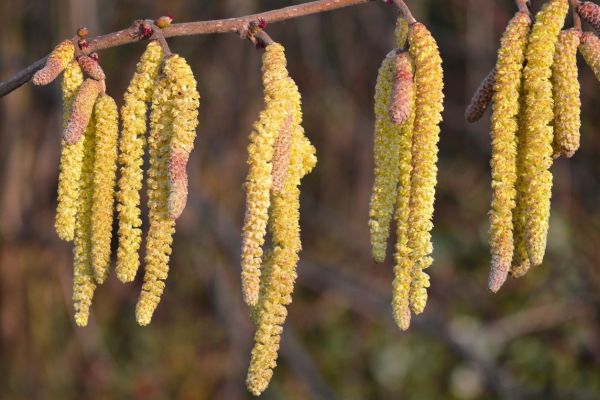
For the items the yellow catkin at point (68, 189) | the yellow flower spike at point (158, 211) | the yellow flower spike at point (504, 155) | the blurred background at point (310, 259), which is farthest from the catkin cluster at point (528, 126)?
the blurred background at point (310, 259)

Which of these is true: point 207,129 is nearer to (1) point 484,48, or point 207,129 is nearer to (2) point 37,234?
(2) point 37,234

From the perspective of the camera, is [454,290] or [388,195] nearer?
[388,195]

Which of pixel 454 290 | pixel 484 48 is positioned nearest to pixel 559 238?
pixel 454 290

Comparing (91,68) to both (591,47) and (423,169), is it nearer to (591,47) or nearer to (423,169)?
(423,169)

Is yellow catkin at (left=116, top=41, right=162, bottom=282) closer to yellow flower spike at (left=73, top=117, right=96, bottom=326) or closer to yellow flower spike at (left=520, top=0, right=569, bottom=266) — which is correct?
yellow flower spike at (left=73, top=117, right=96, bottom=326)

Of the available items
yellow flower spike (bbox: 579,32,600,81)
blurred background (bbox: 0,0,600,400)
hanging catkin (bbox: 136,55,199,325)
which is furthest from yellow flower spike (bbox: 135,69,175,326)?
blurred background (bbox: 0,0,600,400)

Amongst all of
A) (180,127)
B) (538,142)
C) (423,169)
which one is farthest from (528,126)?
(180,127)
